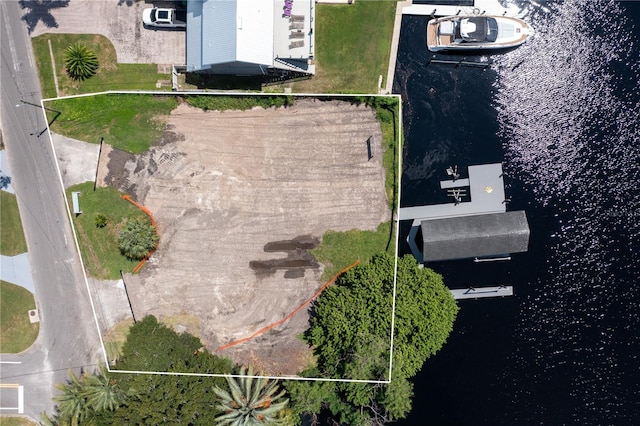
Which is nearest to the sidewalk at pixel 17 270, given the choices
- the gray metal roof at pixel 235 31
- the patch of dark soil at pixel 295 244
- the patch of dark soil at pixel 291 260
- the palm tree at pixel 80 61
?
the palm tree at pixel 80 61

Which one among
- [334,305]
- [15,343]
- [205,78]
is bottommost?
[15,343]

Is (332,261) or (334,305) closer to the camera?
(334,305)

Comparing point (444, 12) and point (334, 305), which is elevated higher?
point (444, 12)

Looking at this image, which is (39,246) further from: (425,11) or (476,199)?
(425,11)

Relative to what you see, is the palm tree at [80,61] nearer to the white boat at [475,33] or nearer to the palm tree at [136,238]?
the palm tree at [136,238]

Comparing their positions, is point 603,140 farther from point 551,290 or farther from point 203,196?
point 203,196

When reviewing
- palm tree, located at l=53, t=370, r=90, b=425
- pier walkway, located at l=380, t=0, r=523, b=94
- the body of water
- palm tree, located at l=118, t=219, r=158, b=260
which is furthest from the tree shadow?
the body of water

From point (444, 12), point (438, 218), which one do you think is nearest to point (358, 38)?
point (444, 12)

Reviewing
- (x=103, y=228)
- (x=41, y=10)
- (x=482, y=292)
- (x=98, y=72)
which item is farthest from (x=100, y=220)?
(x=482, y=292)
